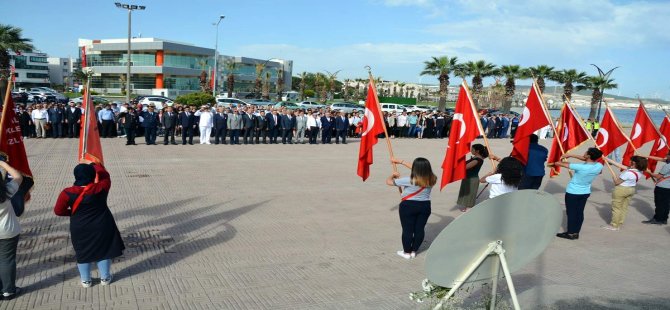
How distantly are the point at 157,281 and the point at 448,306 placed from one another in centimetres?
371

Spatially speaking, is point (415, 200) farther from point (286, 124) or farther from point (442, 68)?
point (442, 68)

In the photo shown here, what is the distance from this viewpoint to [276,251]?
23.4 feet

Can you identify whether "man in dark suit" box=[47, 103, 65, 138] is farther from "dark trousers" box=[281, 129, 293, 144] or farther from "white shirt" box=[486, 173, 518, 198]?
"white shirt" box=[486, 173, 518, 198]

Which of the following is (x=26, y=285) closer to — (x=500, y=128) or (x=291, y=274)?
(x=291, y=274)

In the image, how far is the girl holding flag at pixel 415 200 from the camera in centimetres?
650

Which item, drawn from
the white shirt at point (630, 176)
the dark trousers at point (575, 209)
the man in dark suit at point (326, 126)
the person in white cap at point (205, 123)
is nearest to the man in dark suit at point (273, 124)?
the man in dark suit at point (326, 126)

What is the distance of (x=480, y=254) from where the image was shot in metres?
3.11

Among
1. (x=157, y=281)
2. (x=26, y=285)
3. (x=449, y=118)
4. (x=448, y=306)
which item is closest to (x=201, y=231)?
(x=157, y=281)

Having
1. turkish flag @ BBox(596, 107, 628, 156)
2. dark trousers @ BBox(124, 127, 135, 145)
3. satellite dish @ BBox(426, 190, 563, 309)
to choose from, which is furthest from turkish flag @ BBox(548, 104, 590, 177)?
dark trousers @ BBox(124, 127, 135, 145)

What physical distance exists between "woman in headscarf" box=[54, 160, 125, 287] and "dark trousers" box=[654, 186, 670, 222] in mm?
9474

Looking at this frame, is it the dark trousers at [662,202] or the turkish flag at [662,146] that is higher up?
the turkish flag at [662,146]

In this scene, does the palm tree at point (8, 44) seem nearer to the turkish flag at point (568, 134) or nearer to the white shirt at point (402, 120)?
the white shirt at point (402, 120)

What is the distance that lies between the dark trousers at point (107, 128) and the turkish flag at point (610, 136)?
17.0 meters

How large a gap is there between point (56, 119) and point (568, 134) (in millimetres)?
17272
